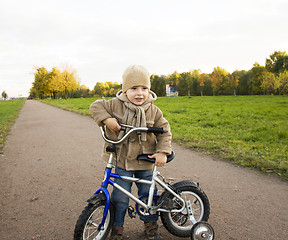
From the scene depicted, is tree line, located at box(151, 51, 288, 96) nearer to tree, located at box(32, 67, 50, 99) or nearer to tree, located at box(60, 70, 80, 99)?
tree, located at box(60, 70, 80, 99)

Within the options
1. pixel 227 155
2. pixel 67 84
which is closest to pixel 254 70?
pixel 67 84

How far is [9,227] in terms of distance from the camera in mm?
2572

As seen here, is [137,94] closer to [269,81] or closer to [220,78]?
[269,81]

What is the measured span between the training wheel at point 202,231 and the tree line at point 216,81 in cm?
2987

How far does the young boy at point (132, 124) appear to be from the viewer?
2.14 m

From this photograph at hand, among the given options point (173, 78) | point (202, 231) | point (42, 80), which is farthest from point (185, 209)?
point (173, 78)

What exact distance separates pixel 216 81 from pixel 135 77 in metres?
57.5

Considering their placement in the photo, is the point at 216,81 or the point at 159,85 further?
the point at 159,85

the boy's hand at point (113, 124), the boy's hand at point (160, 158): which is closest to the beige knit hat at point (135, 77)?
the boy's hand at point (113, 124)

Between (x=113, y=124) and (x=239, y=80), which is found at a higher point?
(x=239, y=80)

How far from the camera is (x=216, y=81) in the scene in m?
55.5

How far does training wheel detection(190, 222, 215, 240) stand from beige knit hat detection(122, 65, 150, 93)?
1548mm

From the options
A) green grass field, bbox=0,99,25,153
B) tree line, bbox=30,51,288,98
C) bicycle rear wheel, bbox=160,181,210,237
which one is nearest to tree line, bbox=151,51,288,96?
tree line, bbox=30,51,288,98

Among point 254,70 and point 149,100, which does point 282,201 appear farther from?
point 254,70
